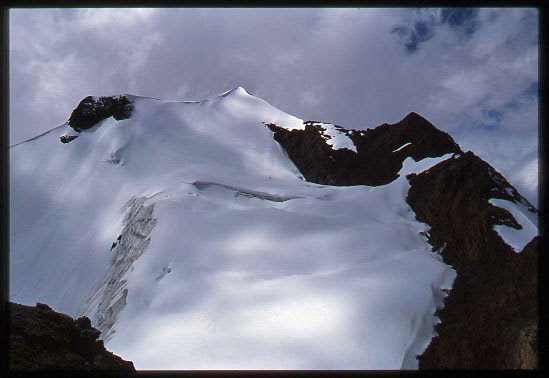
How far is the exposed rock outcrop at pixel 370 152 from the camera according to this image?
34.5 meters

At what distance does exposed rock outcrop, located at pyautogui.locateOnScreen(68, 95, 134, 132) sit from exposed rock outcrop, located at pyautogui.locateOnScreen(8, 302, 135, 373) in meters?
38.3

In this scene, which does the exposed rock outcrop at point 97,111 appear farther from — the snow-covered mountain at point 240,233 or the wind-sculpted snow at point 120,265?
the wind-sculpted snow at point 120,265

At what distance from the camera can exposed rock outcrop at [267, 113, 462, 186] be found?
34531 millimetres

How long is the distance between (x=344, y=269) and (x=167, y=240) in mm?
9204

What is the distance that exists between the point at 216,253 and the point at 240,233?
201 centimetres

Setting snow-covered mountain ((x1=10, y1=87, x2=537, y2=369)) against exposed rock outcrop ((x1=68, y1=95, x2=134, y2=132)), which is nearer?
snow-covered mountain ((x1=10, y1=87, x2=537, y2=369))

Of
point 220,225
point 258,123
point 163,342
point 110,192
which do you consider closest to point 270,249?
point 220,225

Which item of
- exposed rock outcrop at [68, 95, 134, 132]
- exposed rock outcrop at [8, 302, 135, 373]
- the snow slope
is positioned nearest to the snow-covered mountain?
the snow slope

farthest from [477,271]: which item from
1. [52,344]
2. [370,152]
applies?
[370,152]

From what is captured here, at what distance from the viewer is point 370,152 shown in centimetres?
3838

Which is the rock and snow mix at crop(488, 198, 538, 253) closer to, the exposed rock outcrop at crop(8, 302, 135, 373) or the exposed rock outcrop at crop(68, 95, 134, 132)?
the exposed rock outcrop at crop(8, 302, 135, 373)

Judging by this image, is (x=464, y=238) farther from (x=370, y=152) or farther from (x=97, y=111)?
(x=97, y=111)

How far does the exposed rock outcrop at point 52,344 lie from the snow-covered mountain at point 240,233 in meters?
4.75

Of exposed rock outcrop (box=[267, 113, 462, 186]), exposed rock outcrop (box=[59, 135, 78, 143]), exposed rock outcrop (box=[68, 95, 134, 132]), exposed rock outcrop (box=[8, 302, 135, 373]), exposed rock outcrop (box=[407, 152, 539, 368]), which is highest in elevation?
exposed rock outcrop (box=[68, 95, 134, 132])
